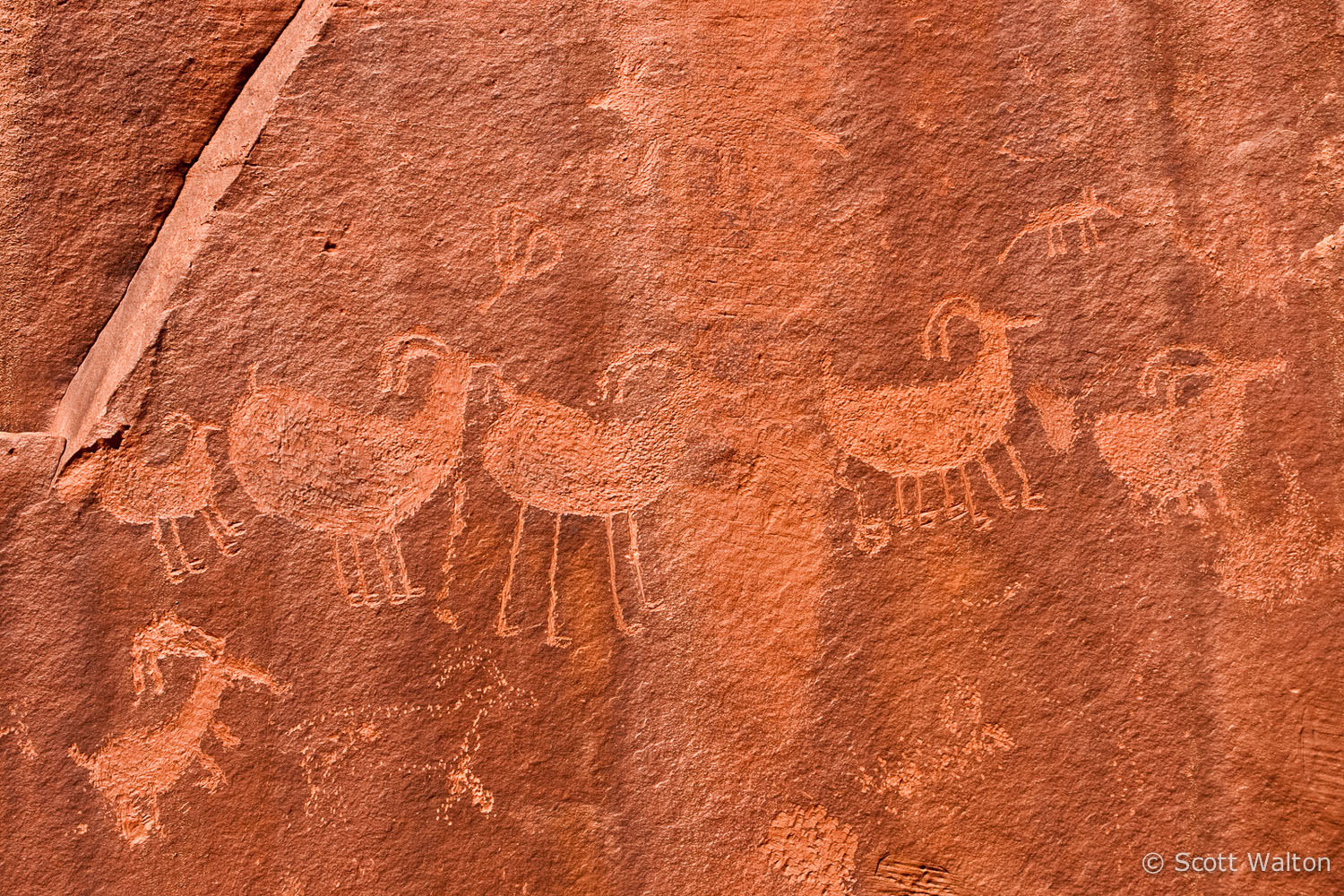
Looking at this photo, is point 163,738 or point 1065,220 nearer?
point 163,738

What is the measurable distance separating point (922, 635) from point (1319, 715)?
912mm

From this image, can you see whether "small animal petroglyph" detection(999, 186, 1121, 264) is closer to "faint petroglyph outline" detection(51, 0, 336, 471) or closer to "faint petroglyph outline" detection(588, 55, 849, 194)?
"faint petroglyph outline" detection(588, 55, 849, 194)

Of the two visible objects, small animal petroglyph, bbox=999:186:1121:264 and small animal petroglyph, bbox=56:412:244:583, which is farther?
small animal petroglyph, bbox=999:186:1121:264

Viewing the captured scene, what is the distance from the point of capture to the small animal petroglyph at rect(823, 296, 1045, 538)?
2.25m

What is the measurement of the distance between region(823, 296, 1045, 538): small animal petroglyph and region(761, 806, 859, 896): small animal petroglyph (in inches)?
27.0

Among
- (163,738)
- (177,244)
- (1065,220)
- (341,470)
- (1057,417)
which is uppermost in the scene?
(177,244)

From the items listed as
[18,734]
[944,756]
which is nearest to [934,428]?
[944,756]

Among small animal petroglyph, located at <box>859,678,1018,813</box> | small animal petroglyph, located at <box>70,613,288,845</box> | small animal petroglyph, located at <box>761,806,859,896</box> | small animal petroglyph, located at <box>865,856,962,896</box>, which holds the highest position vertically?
small animal petroglyph, located at <box>70,613,288,845</box>

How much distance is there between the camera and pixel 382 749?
2.18m

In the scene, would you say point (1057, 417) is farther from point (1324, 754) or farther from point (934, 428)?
point (1324, 754)

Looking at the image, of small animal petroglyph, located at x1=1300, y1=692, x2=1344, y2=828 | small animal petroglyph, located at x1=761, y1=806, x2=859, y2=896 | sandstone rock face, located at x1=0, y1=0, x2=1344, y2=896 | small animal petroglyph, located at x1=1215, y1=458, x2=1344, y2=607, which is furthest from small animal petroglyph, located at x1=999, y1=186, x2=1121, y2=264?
small animal petroglyph, located at x1=761, y1=806, x2=859, y2=896

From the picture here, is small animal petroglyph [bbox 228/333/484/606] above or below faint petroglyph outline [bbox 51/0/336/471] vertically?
below

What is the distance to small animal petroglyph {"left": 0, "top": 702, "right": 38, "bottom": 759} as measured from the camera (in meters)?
2.16

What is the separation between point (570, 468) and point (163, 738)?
1081 millimetres
